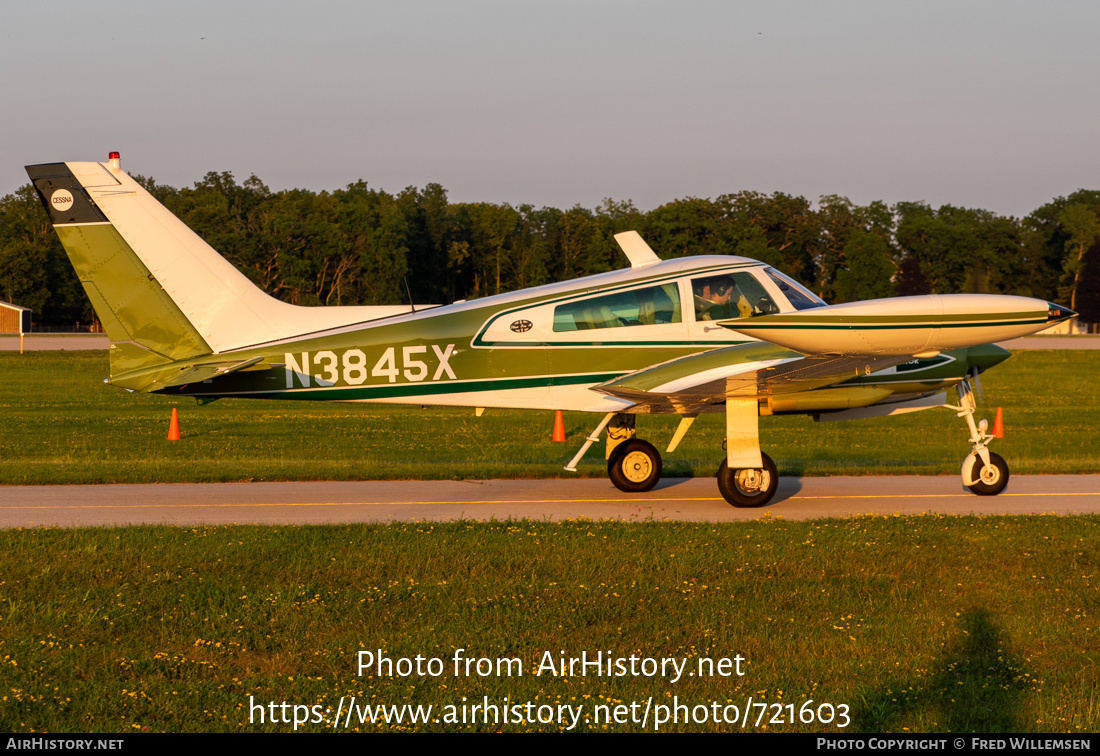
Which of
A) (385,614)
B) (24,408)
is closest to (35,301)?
(24,408)

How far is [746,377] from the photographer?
12.1 metres

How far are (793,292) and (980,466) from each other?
11.3ft

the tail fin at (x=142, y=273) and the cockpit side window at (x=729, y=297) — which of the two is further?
the cockpit side window at (x=729, y=297)

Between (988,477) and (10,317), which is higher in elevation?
(10,317)

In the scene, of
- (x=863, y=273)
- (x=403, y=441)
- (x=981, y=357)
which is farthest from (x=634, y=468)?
(x=863, y=273)

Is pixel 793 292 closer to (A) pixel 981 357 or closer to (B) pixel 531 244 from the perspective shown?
(A) pixel 981 357

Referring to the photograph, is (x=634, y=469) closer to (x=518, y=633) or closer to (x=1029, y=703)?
(x=518, y=633)

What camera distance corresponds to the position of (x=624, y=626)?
7.29m

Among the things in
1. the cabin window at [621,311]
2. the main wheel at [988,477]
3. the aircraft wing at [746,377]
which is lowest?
the main wheel at [988,477]

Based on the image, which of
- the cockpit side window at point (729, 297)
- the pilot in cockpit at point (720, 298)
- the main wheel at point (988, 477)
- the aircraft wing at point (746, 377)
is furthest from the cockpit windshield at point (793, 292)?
the main wheel at point (988, 477)

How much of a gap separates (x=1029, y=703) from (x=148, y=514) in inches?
388

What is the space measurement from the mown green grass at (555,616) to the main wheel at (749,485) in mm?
1651

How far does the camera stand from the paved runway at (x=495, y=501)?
12211 millimetres

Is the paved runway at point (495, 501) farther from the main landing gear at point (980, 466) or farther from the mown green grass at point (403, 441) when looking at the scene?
the mown green grass at point (403, 441)
